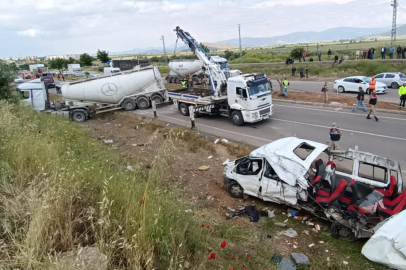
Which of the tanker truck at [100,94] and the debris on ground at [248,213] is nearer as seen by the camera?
the debris on ground at [248,213]

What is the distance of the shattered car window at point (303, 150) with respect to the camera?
7.37 meters

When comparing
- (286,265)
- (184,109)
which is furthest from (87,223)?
(184,109)

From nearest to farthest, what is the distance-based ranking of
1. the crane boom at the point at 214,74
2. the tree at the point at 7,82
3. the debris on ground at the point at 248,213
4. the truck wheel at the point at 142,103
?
the debris on ground at the point at 248,213
the tree at the point at 7,82
the crane boom at the point at 214,74
the truck wheel at the point at 142,103

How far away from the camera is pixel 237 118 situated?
51.1 feet

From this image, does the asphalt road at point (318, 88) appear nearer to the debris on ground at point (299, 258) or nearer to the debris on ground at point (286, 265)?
the debris on ground at point (299, 258)

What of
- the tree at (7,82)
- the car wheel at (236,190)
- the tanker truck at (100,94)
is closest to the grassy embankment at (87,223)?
the car wheel at (236,190)

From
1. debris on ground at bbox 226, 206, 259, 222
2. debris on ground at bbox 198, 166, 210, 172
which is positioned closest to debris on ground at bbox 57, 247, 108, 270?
debris on ground at bbox 226, 206, 259, 222

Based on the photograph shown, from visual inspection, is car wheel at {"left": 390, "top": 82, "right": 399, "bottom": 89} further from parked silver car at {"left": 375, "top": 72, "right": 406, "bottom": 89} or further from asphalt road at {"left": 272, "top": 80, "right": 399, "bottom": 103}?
asphalt road at {"left": 272, "top": 80, "right": 399, "bottom": 103}

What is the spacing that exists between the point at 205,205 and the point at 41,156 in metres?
4.10

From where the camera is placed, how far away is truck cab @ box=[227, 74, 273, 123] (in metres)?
14.8

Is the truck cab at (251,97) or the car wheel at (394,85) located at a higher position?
the truck cab at (251,97)

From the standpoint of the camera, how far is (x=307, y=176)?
23.2ft

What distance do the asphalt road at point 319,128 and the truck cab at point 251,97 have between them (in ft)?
2.15

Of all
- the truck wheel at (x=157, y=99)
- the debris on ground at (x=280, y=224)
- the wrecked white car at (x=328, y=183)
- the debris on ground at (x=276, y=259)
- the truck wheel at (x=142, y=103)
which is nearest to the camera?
the debris on ground at (x=276, y=259)
